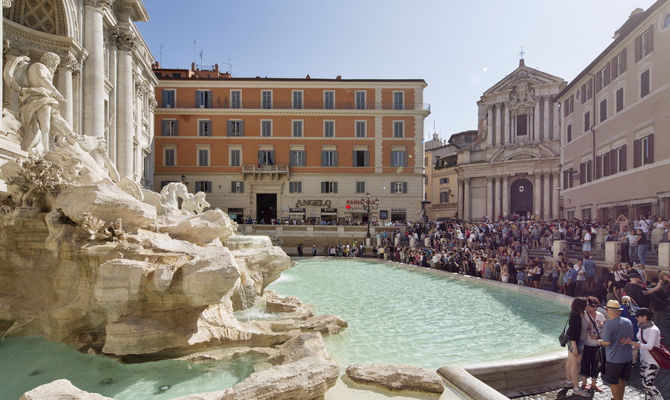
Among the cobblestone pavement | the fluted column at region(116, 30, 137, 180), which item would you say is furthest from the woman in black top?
the fluted column at region(116, 30, 137, 180)

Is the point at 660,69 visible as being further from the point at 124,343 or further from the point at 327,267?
the point at 124,343

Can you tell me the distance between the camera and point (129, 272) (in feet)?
19.4

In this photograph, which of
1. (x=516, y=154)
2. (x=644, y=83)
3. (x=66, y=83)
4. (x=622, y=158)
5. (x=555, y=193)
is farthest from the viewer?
(x=516, y=154)

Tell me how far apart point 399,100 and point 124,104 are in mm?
23135

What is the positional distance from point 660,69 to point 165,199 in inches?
766

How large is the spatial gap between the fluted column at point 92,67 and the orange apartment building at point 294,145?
18.0m

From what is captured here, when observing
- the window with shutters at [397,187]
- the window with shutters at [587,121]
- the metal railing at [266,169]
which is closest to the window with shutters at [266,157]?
the metal railing at [266,169]

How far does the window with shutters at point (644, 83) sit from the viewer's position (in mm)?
16642

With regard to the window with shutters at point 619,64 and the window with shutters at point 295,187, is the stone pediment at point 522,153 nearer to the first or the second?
the window with shutters at point 619,64

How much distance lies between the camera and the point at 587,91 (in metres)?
23.2

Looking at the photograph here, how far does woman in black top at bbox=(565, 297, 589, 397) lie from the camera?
5234 mm

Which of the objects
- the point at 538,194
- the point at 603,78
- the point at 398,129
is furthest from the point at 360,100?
the point at 603,78

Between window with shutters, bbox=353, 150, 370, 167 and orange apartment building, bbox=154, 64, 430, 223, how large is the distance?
9cm

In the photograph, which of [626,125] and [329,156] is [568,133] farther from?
[329,156]
